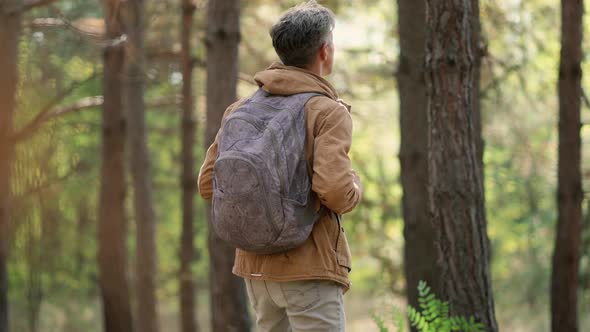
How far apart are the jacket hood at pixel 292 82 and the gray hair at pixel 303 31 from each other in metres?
0.07

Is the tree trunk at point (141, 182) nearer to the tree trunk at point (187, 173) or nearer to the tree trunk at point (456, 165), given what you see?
the tree trunk at point (187, 173)

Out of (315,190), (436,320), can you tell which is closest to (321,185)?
(315,190)

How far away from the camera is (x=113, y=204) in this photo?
10.5 meters

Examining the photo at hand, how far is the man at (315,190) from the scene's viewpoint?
3.01 meters

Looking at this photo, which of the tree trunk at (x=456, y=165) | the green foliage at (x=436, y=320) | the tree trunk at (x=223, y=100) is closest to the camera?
the green foliage at (x=436, y=320)

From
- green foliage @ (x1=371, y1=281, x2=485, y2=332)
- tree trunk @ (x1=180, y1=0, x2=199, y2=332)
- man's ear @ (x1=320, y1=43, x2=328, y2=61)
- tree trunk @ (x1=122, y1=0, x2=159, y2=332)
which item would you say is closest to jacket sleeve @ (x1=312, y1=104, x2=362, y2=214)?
man's ear @ (x1=320, y1=43, x2=328, y2=61)

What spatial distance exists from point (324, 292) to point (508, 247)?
58.5 ft

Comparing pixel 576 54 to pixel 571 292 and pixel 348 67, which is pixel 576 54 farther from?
pixel 348 67

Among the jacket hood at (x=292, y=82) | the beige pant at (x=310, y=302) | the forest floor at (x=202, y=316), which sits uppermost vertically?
the jacket hood at (x=292, y=82)

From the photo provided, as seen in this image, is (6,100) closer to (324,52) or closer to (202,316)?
(324,52)

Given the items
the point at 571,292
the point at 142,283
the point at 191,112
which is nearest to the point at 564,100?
the point at 571,292

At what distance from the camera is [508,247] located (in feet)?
65.9

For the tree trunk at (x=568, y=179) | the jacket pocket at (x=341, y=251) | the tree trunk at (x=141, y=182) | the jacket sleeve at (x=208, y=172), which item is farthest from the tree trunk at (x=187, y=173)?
the jacket pocket at (x=341, y=251)

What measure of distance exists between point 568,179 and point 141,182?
653 centimetres
